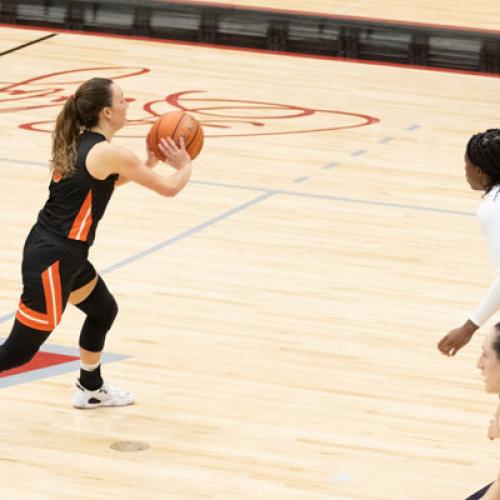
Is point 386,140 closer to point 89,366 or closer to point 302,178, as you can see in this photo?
point 302,178

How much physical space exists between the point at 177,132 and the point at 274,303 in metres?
2.18

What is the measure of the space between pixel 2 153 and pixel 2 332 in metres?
4.44

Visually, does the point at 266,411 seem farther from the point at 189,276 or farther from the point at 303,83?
Answer: the point at 303,83

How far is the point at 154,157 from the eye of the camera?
6477 mm

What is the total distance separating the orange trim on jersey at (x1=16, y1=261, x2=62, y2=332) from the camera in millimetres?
6133

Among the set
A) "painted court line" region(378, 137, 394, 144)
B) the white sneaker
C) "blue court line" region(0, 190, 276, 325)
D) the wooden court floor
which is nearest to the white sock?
the white sneaker

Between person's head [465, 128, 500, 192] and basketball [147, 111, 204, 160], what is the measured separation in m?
1.36

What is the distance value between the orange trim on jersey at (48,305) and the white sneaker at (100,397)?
0.65 meters

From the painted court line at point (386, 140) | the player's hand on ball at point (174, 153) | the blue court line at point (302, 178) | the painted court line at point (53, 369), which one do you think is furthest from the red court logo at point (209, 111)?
the player's hand on ball at point (174, 153)

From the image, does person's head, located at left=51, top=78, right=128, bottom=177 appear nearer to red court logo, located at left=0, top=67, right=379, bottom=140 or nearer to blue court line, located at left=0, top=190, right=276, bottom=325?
blue court line, located at left=0, top=190, right=276, bottom=325

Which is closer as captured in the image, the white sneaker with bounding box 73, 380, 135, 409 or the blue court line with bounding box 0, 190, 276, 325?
the white sneaker with bounding box 73, 380, 135, 409

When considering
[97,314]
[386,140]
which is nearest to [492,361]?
[97,314]

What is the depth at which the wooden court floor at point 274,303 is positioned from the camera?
6.18m

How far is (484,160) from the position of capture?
5492 mm
